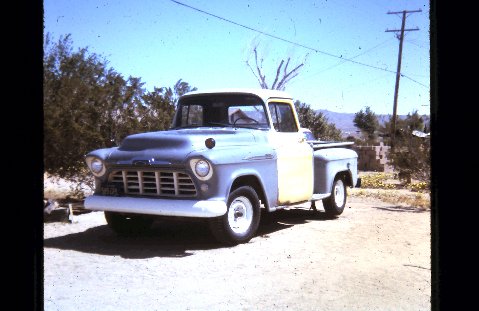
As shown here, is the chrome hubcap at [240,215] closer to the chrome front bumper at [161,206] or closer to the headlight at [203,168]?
the chrome front bumper at [161,206]

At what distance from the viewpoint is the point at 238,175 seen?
5.64m

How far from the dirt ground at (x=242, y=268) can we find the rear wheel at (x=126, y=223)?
0.46 feet

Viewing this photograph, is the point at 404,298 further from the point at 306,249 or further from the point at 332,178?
the point at 332,178

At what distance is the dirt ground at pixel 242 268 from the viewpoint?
373cm

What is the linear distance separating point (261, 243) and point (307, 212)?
117 inches

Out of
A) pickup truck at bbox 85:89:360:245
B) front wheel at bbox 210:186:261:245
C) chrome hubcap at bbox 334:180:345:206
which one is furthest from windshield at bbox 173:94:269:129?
chrome hubcap at bbox 334:180:345:206

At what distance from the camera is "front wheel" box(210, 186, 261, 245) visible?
219 inches

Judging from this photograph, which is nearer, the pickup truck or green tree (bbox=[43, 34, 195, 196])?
the pickup truck

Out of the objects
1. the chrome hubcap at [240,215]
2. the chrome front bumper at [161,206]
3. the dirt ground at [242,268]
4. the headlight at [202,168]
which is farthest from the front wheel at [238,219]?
the headlight at [202,168]

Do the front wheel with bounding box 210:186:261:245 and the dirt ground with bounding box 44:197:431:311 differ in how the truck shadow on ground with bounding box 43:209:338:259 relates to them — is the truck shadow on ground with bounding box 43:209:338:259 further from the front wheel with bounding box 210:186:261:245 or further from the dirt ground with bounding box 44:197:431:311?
the front wheel with bounding box 210:186:261:245

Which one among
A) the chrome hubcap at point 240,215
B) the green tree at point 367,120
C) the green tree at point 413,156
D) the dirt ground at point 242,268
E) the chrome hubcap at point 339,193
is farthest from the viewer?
the green tree at point 367,120

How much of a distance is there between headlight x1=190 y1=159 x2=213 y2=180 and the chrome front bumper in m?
0.29

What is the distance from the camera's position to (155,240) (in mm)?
6137
